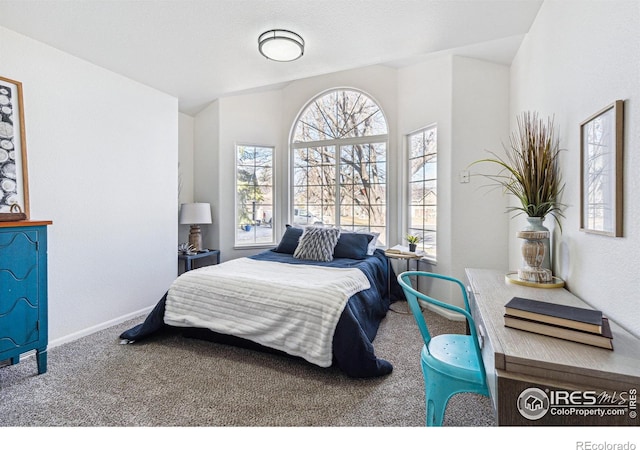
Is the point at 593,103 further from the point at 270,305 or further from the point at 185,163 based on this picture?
the point at 185,163

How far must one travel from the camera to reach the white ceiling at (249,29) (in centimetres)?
209

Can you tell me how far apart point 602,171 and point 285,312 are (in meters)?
1.89

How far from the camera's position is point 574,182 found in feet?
5.13

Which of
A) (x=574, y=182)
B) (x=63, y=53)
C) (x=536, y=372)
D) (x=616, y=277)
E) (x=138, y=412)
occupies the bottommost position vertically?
(x=138, y=412)

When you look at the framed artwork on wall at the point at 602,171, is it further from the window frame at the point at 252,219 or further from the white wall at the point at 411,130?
the window frame at the point at 252,219

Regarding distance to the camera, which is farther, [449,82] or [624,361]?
[449,82]

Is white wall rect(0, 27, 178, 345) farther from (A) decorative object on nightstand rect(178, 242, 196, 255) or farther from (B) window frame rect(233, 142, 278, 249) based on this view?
(B) window frame rect(233, 142, 278, 249)

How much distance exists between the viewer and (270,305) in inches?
88.7

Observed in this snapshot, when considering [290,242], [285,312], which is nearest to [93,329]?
[285,312]

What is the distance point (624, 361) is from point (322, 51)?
2.82 meters

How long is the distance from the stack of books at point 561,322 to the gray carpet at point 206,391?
0.87 meters

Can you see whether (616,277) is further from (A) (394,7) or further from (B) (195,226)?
(B) (195,226)
